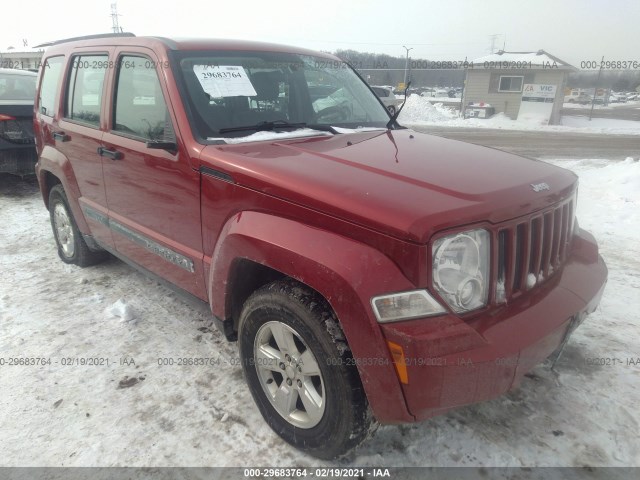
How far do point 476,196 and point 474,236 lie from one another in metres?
0.18

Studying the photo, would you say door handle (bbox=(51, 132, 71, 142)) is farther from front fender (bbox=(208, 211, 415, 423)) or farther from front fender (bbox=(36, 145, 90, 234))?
front fender (bbox=(208, 211, 415, 423))

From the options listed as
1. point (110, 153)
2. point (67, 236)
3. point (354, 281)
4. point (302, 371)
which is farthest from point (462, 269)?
point (67, 236)

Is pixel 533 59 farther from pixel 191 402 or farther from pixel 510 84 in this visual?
pixel 191 402

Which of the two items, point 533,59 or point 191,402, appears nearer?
point 191,402

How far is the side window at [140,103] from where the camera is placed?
2.81m

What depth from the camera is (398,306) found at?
1761 mm

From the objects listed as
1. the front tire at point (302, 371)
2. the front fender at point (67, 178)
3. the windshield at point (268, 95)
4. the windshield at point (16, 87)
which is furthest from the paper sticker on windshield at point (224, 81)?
the windshield at point (16, 87)

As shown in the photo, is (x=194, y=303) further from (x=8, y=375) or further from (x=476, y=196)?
(x=476, y=196)

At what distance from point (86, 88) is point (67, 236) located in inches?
59.5

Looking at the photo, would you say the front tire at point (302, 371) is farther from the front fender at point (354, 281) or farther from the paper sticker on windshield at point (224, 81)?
the paper sticker on windshield at point (224, 81)

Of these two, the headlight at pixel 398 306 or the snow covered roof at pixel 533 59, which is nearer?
the headlight at pixel 398 306

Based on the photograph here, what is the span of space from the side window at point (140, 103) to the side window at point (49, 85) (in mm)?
1298

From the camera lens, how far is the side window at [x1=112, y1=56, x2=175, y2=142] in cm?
281

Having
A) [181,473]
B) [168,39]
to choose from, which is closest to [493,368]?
[181,473]
